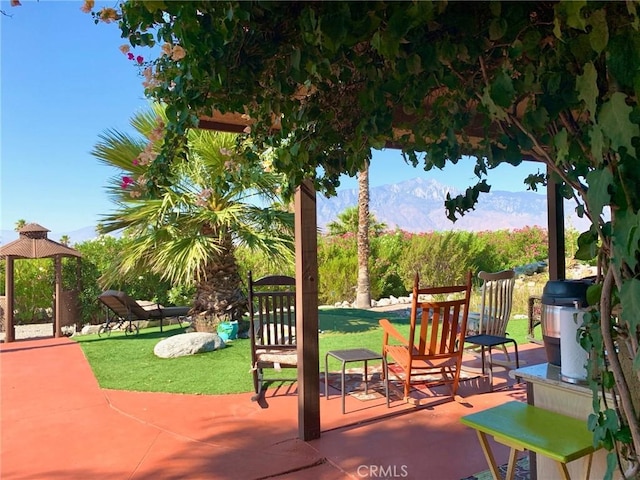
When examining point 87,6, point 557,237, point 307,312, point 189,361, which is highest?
point 87,6

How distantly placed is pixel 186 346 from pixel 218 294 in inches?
59.6

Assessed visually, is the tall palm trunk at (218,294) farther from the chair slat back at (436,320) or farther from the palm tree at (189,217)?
the chair slat back at (436,320)

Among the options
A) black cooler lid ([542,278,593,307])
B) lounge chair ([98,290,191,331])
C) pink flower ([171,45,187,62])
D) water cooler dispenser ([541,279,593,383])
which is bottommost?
lounge chair ([98,290,191,331])

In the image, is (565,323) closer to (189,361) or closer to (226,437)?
(226,437)

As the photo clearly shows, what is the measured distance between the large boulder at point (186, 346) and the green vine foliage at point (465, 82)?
4688 millimetres

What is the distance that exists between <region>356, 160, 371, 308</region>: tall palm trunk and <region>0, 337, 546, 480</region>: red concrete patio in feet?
21.9

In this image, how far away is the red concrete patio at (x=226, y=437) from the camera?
2.71 m

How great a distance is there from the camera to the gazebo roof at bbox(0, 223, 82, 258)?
24.7 ft

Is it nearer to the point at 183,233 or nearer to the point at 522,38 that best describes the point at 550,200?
the point at 522,38

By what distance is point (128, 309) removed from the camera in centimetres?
759

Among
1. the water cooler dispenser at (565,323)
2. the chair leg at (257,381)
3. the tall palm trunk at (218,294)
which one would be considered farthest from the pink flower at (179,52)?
the tall palm trunk at (218,294)

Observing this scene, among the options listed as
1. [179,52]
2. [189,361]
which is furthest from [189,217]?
[179,52]

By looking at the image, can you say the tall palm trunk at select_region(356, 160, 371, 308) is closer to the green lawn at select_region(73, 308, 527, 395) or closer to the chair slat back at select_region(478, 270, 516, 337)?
the green lawn at select_region(73, 308, 527, 395)

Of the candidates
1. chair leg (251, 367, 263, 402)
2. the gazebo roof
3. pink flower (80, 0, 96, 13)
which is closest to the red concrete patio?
chair leg (251, 367, 263, 402)
